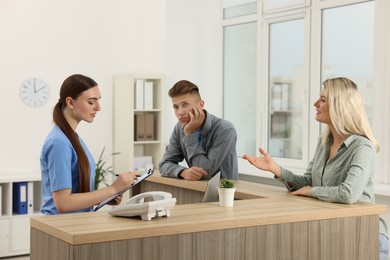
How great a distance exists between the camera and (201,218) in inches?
116

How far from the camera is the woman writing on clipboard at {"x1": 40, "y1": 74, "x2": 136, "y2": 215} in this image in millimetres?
3221

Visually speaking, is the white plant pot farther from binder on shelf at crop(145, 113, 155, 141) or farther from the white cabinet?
binder on shelf at crop(145, 113, 155, 141)

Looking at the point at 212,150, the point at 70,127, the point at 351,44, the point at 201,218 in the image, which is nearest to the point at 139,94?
the point at 351,44

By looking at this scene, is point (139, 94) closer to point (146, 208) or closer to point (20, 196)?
point (20, 196)

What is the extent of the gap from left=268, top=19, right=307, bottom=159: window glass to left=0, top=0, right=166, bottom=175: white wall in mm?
1222

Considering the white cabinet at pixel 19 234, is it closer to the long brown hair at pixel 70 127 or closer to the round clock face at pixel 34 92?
the round clock face at pixel 34 92

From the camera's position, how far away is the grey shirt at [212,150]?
4402mm

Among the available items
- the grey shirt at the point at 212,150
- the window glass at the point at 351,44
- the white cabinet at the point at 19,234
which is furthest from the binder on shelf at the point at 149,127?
the grey shirt at the point at 212,150

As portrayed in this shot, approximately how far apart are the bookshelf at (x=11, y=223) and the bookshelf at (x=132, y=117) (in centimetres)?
102

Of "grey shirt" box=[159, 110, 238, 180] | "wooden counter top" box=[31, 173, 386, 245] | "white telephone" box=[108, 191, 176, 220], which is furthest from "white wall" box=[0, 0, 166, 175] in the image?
"white telephone" box=[108, 191, 176, 220]

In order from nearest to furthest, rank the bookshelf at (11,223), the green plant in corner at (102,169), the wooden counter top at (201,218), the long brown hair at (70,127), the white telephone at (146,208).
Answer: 1. the wooden counter top at (201,218)
2. the white telephone at (146,208)
3. the long brown hair at (70,127)
4. the bookshelf at (11,223)
5. the green plant in corner at (102,169)

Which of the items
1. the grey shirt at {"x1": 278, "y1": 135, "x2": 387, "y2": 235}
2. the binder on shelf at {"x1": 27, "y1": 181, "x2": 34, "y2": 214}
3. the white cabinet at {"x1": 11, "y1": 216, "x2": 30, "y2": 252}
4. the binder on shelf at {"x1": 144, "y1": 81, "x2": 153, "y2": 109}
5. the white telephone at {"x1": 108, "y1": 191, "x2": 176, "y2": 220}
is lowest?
the white cabinet at {"x1": 11, "y1": 216, "x2": 30, "y2": 252}

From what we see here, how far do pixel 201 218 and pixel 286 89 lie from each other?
162 inches

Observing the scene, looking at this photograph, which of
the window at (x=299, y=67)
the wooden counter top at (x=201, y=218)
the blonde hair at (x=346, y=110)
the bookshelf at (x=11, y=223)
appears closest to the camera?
the wooden counter top at (x=201, y=218)
